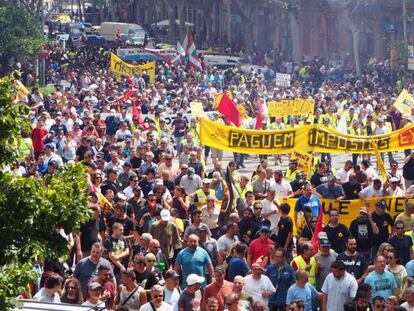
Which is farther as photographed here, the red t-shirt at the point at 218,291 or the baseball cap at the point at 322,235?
the baseball cap at the point at 322,235

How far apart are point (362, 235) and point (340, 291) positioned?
2483mm

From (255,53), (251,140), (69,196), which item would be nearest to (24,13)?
(255,53)

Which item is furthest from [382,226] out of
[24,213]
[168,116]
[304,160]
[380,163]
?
[168,116]

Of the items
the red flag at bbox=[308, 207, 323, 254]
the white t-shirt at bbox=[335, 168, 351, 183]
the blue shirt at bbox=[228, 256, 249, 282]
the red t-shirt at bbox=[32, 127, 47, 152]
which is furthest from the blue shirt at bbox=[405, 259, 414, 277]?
the red t-shirt at bbox=[32, 127, 47, 152]

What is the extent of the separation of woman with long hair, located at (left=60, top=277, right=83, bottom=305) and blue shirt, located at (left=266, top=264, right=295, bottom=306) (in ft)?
6.67

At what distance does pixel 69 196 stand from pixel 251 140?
38.8ft

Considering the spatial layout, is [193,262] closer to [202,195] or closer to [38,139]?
[202,195]

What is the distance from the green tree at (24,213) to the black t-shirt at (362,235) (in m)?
7.37

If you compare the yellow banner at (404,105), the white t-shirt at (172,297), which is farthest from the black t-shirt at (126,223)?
the yellow banner at (404,105)

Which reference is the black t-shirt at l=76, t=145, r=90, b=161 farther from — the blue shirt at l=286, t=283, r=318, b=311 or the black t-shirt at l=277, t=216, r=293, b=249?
the blue shirt at l=286, t=283, r=318, b=311

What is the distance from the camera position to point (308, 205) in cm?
1862

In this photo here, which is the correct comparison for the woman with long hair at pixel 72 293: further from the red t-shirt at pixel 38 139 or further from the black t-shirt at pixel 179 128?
the black t-shirt at pixel 179 128

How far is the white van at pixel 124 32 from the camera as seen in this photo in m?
67.1

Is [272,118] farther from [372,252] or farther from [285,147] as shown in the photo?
[372,252]
